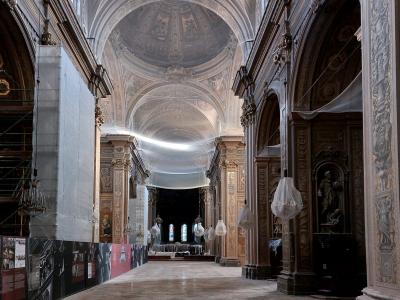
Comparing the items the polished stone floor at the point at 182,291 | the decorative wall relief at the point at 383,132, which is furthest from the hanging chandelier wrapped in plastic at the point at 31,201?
the decorative wall relief at the point at 383,132

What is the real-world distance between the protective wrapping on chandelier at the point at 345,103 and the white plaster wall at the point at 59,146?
5756 mm

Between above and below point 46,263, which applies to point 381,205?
above

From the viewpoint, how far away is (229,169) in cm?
3394

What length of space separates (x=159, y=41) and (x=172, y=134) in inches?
593

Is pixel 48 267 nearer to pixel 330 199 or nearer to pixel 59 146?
pixel 59 146

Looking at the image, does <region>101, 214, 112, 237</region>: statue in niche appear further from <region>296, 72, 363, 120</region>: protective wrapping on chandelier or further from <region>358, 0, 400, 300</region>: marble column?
<region>358, 0, 400, 300</region>: marble column

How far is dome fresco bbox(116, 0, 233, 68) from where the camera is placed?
31703 millimetres

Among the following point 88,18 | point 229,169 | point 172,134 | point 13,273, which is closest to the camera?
point 13,273

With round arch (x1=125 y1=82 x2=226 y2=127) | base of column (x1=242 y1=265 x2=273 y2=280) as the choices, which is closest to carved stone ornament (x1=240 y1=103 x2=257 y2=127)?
base of column (x1=242 y1=265 x2=273 y2=280)

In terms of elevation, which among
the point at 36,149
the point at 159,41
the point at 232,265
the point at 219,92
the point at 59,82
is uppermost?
the point at 159,41

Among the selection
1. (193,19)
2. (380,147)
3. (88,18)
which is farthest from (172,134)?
(380,147)

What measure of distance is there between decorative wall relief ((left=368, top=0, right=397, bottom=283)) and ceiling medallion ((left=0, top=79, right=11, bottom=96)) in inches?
375

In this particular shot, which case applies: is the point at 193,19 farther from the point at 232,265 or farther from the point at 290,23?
the point at 290,23

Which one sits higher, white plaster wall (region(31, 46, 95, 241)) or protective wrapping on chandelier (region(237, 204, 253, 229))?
white plaster wall (region(31, 46, 95, 241))
